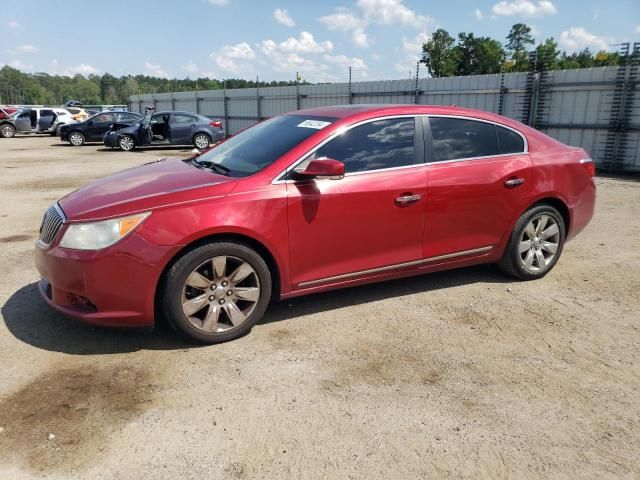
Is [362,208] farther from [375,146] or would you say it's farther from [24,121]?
[24,121]

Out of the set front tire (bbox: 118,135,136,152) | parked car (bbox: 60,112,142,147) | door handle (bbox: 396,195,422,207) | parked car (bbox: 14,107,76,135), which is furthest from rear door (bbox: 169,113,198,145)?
door handle (bbox: 396,195,422,207)

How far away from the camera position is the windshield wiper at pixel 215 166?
408 centimetres

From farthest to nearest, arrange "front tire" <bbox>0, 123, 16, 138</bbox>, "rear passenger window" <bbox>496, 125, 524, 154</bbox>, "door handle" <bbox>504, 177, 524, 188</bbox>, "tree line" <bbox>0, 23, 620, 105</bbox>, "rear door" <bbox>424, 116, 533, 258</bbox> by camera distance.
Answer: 1. "tree line" <bbox>0, 23, 620, 105</bbox>
2. "front tire" <bbox>0, 123, 16, 138</bbox>
3. "rear passenger window" <bbox>496, 125, 524, 154</bbox>
4. "door handle" <bbox>504, 177, 524, 188</bbox>
5. "rear door" <bbox>424, 116, 533, 258</bbox>

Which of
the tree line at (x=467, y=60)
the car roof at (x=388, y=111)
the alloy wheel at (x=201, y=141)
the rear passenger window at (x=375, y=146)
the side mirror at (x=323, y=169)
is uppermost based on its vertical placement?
the tree line at (x=467, y=60)

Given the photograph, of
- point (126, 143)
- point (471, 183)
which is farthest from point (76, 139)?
point (471, 183)

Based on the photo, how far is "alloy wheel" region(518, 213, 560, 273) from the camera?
4.98m

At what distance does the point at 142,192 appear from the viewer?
12.2 ft

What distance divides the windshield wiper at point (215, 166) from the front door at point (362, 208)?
577 mm

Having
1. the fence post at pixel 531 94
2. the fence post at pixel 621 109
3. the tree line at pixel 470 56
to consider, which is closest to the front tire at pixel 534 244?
the fence post at pixel 621 109

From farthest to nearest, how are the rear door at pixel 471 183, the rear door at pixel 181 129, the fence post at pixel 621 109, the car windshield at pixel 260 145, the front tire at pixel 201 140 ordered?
the front tire at pixel 201 140, the rear door at pixel 181 129, the fence post at pixel 621 109, the rear door at pixel 471 183, the car windshield at pixel 260 145

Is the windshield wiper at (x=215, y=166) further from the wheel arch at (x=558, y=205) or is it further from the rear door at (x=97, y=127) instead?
the rear door at (x=97, y=127)

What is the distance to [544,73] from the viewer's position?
13.8m

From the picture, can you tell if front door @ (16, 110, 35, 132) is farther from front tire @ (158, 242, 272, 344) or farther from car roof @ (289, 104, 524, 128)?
front tire @ (158, 242, 272, 344)

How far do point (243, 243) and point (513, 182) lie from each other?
100 inches
